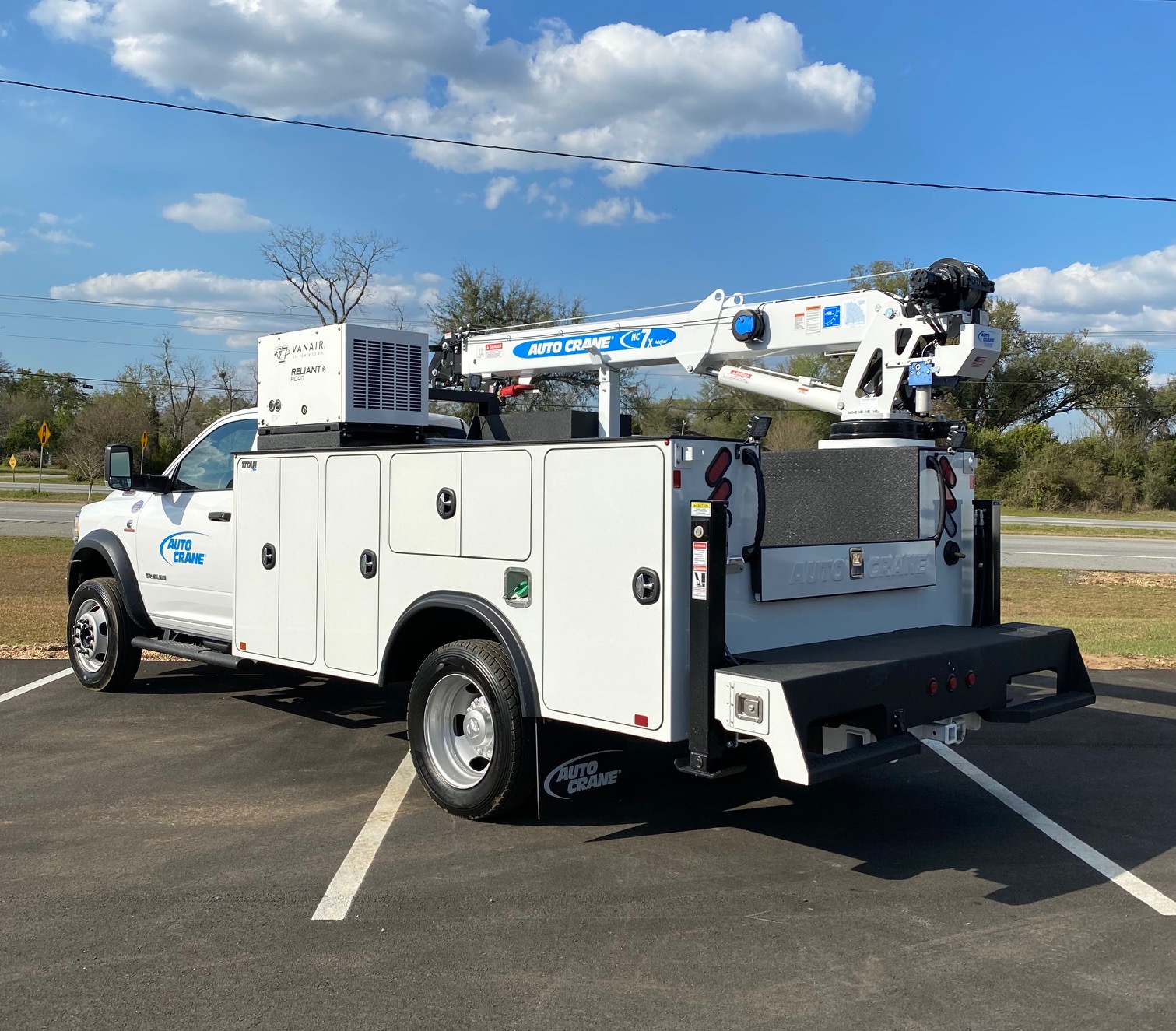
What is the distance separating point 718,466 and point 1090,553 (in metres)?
21.6

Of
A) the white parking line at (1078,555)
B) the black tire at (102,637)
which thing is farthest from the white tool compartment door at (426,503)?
the white parking line at (1078,555)

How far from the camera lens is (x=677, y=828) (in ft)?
18.3

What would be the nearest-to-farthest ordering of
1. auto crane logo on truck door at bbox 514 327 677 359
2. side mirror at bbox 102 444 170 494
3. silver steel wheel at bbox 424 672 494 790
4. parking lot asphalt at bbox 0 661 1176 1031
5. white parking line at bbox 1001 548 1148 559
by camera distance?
1. parking lot asphalt at bbox 0 661 1176 1031
2. silver steel wheel at bbox 424 672 494 790
3. side mirror at bbox 102 444 170 494
4. auto crane logo on truck door at bbox 514 327 677 359
5. white parking line at bbox 1001 548 1148 559

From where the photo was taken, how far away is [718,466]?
189 inches

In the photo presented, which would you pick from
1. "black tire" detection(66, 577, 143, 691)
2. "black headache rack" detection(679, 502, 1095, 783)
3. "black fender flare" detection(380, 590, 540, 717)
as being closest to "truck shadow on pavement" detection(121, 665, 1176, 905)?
"black headache rack" detection(679, 502, 1095, 783)

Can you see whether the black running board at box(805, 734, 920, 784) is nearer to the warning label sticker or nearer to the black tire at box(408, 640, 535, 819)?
the warning label sticker

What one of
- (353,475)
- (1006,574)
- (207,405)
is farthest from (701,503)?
(207,405)

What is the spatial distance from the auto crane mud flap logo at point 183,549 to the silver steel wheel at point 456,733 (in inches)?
111

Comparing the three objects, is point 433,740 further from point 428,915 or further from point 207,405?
point 207,405

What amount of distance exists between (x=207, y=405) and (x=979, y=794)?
59.8m

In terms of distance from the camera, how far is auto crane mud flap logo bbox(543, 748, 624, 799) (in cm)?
539

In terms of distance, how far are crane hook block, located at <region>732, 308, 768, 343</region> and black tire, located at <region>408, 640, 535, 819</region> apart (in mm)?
3155

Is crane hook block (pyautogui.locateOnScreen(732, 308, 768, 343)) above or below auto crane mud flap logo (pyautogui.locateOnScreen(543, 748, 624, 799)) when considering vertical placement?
above

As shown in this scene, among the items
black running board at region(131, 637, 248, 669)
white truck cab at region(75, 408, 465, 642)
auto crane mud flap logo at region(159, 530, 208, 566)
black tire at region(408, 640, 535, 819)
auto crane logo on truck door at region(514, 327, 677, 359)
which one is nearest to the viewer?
black tire at region(408, 640, 535, 819)
